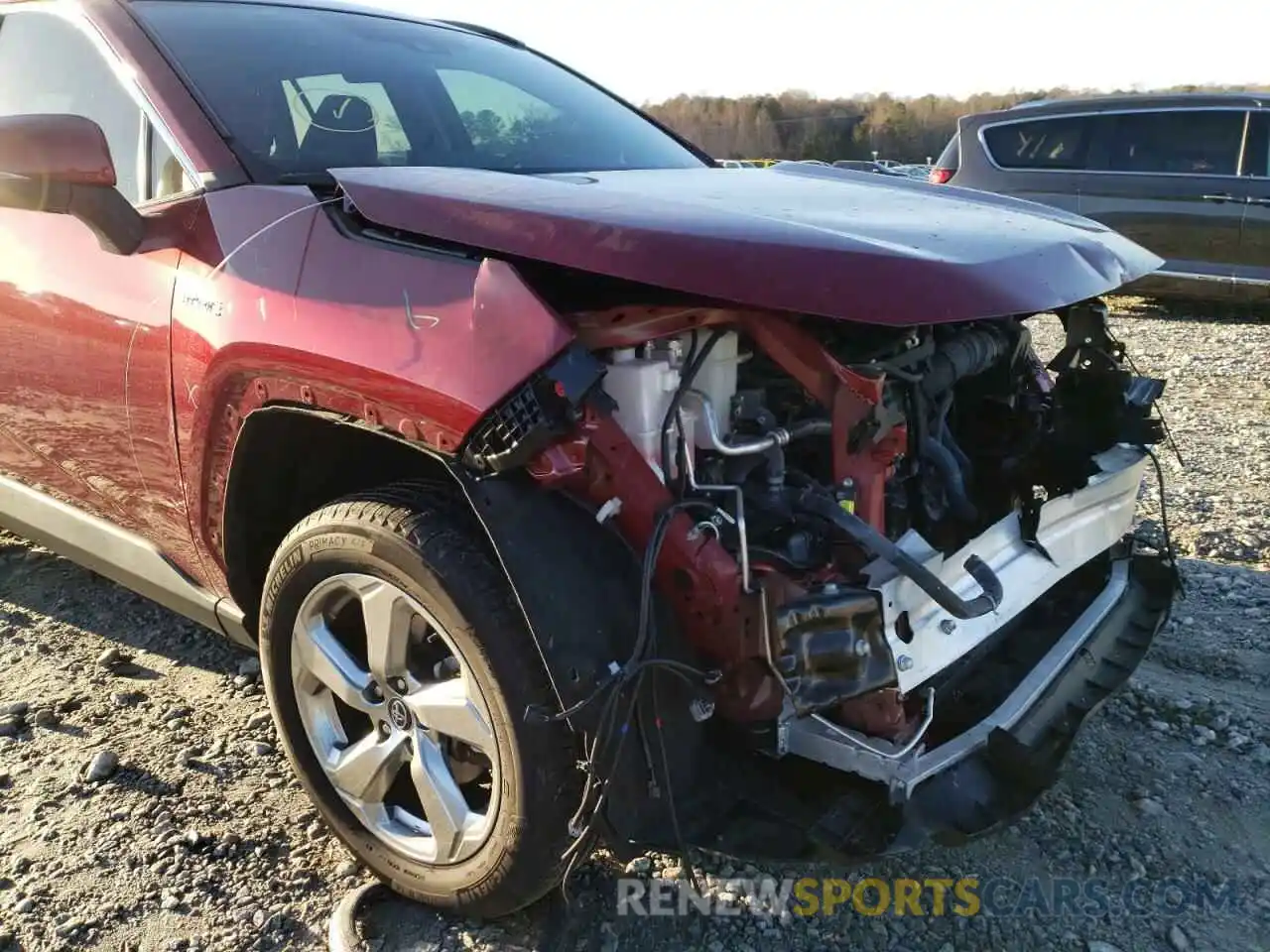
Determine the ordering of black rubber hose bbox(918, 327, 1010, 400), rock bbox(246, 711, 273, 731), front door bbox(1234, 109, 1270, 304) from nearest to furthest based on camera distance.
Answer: black rubber hose bbox(918, 327, 1010, 400) → rock bbox(246, 711, 273, 731) → front door bbox(1234, 109, 1270, 304)

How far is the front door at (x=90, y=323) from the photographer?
2.40m

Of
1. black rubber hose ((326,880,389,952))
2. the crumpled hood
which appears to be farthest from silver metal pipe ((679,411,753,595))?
black rubber hose ((326,880,389,952))

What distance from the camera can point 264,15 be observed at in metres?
2.89

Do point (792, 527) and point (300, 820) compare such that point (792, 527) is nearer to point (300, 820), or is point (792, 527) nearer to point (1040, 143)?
point (300, 820)

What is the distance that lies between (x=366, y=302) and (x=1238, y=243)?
27.8 ft

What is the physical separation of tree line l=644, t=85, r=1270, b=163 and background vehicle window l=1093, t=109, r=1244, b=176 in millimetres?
30852

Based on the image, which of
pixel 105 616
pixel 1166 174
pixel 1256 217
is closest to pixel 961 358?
pixel 105 616

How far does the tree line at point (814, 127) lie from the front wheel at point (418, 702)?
38227 mm

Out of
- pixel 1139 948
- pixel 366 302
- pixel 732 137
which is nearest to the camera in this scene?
pixel 366 302

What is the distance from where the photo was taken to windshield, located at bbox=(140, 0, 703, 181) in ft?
8.30

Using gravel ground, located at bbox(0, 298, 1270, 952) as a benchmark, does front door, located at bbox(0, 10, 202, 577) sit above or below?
above

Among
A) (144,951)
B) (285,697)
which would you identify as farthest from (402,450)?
(144,951)

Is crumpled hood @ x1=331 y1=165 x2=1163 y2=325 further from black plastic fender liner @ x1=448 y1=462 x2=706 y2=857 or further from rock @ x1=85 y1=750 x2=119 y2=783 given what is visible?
rock @ x1=85 y1=750 x2=119 y2=783

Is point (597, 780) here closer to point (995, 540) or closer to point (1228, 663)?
point (995, 540)
